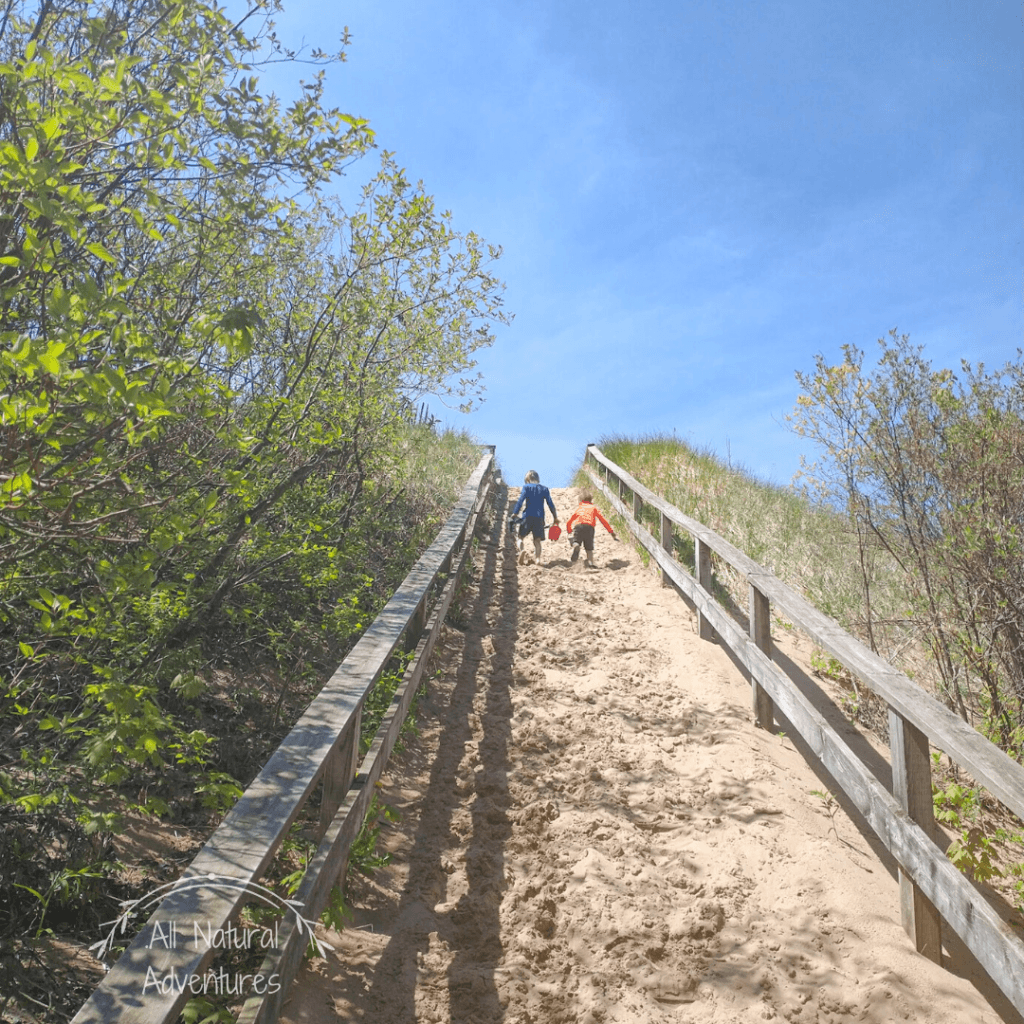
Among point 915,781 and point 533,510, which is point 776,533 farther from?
point 915,781

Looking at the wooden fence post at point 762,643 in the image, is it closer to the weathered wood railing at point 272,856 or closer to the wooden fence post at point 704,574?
the wooden fence post at point 704,574

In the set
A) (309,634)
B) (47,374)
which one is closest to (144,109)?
(47,374)

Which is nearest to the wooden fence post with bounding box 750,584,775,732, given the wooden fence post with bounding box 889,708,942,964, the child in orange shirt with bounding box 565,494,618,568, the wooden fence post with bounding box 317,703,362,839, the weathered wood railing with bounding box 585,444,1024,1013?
the weathered wood railing with bounding box 585,444,1024,1013

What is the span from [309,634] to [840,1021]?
383cm

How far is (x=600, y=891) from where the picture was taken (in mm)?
3482

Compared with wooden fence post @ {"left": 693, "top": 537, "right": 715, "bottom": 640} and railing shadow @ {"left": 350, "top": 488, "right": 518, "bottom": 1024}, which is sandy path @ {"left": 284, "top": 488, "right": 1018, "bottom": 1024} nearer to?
railing shadow @ {"left": 350, "top": 488, "right": 518, "bottom": 1024}

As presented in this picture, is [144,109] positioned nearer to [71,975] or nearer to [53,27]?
[53,27]

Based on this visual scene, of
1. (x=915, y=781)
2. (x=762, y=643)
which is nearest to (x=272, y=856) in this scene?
(x=915, y=781)

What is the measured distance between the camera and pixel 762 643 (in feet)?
16.6

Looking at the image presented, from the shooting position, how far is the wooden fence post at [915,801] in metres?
3.12

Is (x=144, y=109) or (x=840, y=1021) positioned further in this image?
(x=144, y=109)

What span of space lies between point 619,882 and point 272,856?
1876mm

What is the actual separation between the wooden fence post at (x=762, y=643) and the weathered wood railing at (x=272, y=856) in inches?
95.9
